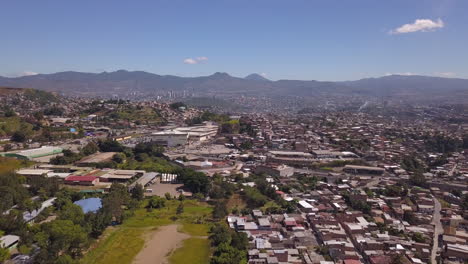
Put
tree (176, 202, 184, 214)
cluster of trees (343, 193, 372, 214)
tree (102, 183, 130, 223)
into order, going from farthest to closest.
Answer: tree (176, 202, 184, 214), cluster of trees (343, 193, 372, 214), tree (102, 183, 130, 223)

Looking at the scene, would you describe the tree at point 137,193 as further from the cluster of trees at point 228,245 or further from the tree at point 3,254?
the tree at point 3,254

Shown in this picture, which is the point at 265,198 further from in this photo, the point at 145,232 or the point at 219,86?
the point at 219,86

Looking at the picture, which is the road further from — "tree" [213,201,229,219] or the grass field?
→ "tree" [213,201,229,219]

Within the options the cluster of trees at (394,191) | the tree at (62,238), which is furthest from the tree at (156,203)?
the cluster of trees at (394,191)

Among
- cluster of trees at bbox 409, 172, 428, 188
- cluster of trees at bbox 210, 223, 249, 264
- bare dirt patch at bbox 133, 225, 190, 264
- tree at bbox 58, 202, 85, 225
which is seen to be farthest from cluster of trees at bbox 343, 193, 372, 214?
tree at bbox 58, 202, 85, 225

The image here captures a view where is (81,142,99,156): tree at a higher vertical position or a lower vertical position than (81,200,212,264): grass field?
higher

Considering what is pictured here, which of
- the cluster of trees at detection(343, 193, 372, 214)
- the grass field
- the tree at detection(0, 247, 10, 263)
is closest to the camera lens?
the tree at detection(0, 247, 10, 263)

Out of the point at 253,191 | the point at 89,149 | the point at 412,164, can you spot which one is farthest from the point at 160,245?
the point at 412,164

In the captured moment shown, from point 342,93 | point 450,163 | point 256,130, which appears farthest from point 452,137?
point 342,93
